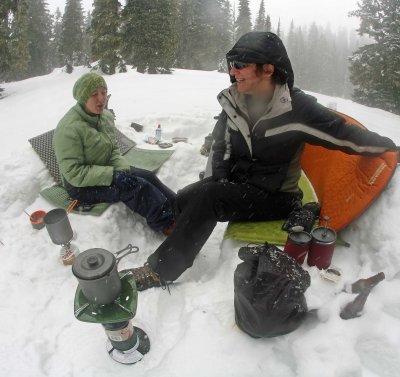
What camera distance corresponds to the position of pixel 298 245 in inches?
97.8

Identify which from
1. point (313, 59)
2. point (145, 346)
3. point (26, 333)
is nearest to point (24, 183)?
point (26, 333)

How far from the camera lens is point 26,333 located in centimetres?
244

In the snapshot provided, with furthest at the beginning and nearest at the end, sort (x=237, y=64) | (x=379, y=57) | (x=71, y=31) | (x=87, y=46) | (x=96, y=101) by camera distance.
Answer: (x=87, y=46), (x=71, y=31), (x=379, y=57), (x=96, y=101), (x=237, y=64)

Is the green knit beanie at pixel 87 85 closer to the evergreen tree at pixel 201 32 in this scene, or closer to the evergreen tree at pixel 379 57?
the evergreen tree at pixel 379 57

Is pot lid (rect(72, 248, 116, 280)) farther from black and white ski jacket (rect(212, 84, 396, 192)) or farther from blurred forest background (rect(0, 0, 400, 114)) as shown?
blurred forest background (rect(0, 0, 400, 114))

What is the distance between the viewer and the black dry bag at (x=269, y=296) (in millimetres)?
1975

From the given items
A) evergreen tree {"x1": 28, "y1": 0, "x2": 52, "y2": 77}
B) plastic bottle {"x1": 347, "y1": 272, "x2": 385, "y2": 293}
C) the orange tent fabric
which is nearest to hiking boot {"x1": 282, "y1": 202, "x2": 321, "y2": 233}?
the orange tent fabric

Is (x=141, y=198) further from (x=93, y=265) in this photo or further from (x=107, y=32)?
(x=107, y=32)

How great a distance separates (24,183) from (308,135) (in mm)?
3313

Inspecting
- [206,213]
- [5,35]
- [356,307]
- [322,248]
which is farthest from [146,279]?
[5,35]

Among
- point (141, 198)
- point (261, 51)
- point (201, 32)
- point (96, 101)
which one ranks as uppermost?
point (261, 51)

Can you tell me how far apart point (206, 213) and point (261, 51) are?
1.41 metres

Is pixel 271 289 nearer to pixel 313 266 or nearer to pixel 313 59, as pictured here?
pixel 313 266

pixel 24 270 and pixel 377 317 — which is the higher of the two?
pixel 377 317
